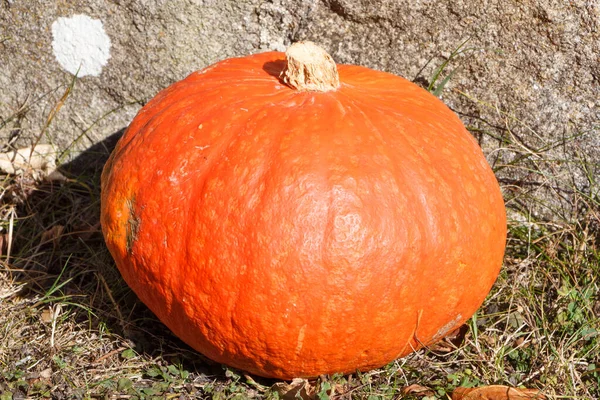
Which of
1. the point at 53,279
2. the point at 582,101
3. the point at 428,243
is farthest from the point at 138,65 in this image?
the point at 582,101

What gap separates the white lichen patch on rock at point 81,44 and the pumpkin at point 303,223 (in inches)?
41.9

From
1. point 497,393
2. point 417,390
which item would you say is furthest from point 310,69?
point 497,393

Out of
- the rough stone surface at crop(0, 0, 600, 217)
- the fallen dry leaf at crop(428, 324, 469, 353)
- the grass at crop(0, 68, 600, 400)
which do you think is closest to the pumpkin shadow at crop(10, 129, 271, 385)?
the grass at crop(0, 68, 600, 400)

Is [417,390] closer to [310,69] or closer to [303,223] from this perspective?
[303,223]

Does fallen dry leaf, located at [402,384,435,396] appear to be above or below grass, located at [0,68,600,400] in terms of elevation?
below

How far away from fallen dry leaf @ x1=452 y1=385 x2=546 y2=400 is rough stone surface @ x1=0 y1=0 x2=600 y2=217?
3.89ft

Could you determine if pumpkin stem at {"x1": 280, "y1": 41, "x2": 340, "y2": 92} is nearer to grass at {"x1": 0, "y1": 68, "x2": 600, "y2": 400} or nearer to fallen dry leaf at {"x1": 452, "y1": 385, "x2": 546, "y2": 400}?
grass at {"x1": 0, "y1": 68, "x2": 600, "y2": 400}

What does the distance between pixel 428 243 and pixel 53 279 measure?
1968 millimetres

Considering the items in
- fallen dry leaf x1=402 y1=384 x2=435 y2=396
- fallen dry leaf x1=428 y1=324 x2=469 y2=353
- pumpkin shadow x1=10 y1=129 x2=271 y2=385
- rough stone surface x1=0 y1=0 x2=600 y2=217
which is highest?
rough stone surface x1=0 y1=0 x2=600 y2=217

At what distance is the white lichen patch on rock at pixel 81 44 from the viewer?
3715 millimetres

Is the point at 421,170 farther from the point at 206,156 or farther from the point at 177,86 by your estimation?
the point at 177,86

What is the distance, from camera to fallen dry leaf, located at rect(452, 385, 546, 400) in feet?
9.15

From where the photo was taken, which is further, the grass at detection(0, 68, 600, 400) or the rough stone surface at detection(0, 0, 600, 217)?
the rough stone surface at detection(0, 0, 600, 217)

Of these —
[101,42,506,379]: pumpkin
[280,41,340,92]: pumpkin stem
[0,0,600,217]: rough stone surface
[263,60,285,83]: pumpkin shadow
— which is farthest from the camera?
[0,0,600,217]: rough stone surface
